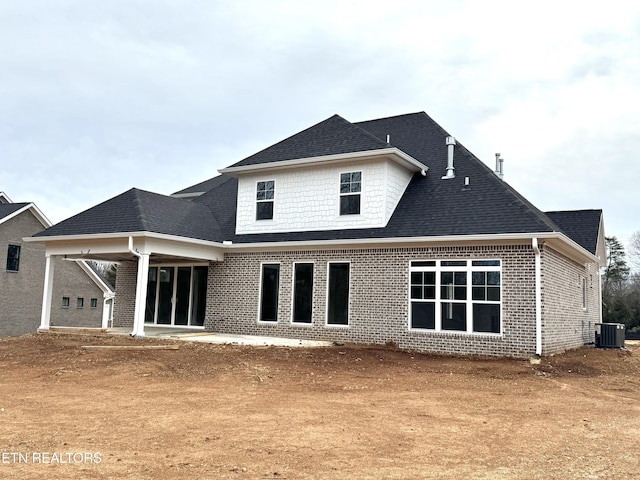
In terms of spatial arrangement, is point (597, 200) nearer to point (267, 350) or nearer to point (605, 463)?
point (267, 350)

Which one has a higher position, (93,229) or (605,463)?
(93,229)

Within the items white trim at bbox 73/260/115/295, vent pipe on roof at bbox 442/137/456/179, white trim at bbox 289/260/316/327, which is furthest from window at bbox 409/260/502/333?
white trim at bbox 73/260/115/295

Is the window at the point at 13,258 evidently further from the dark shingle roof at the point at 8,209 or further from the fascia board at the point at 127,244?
the fascia board at the point at 127,244

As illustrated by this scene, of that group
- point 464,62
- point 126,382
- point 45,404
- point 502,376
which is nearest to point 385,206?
point 464,62

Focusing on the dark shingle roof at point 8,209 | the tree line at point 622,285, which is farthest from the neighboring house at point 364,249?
the tree line at point 622,285

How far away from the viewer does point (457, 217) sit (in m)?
14.9

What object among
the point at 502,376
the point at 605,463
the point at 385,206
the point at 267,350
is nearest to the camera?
the point at 605,463

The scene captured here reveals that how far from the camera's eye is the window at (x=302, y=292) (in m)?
16.9

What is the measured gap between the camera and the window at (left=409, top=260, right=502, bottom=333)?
14.0 metres

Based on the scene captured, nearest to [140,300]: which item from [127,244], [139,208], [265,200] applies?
[127,244]

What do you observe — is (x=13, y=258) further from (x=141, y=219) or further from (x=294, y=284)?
(x=294, y=284)

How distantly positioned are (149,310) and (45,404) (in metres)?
13.0

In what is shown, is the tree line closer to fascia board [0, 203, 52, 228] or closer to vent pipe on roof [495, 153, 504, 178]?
vent pipe on roof [495, 153, 504, 178]

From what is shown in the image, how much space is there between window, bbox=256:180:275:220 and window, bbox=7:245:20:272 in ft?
63.5
